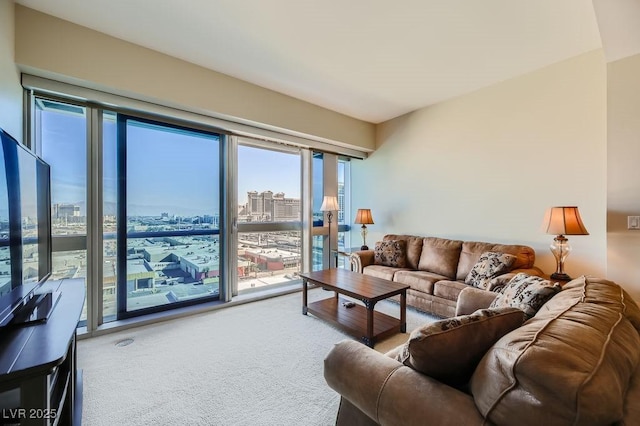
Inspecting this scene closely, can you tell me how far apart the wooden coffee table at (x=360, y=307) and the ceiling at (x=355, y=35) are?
2.39m

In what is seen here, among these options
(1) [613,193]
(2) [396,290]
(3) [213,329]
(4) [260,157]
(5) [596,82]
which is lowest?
(3) [213,329]

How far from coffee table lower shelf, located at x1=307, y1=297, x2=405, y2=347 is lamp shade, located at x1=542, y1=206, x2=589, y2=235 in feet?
5.80

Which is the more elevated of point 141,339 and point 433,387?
point 433,387

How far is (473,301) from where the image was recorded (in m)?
2.07

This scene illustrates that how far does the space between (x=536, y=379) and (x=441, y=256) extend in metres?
3.08

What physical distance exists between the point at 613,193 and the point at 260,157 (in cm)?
398

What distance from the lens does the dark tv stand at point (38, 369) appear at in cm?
91

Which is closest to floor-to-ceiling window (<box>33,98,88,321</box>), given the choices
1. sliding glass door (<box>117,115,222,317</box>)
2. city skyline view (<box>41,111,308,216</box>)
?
city skyline view (<box>41,111,308,216</box>)

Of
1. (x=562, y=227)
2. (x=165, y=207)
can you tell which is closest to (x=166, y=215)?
(x=165, y=207)

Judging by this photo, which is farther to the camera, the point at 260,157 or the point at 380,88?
the point at 260,157

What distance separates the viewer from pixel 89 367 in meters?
2.14

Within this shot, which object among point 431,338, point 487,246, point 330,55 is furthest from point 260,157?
point 431,338

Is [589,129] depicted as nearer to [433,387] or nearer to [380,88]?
[380,88]

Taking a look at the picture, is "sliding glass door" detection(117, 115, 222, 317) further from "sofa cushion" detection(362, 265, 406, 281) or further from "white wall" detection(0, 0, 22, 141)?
"sofa cushion" detection(362, 265, 406, 281)
